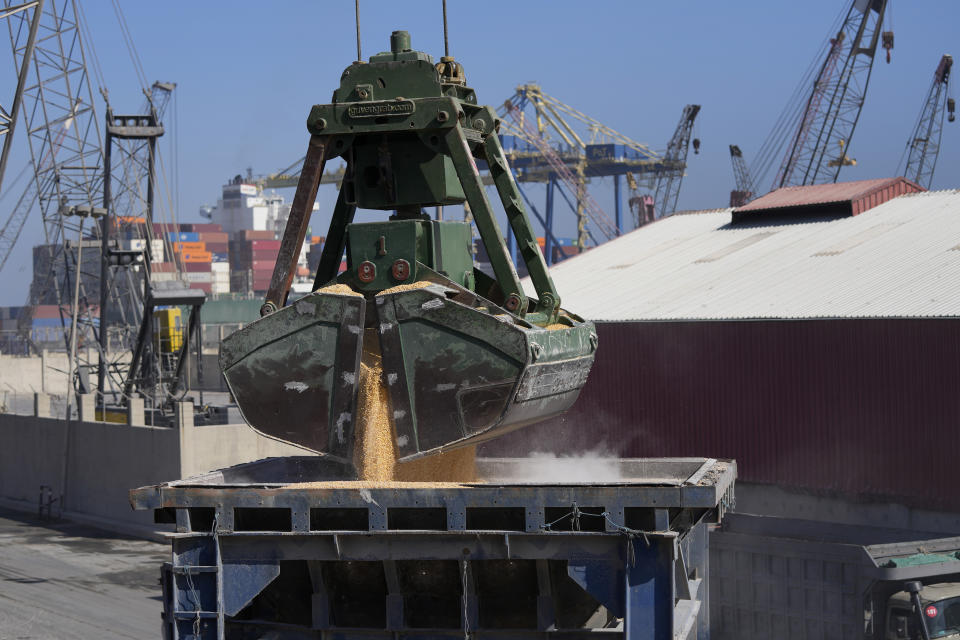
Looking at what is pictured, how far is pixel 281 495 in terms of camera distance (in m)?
8.20

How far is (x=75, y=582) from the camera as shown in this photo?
26.3 metres

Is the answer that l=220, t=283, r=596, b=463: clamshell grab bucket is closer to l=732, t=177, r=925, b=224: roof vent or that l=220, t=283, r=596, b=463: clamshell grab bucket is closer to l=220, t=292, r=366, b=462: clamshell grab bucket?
l=220, t=292, r=366, b=462: clamshell grab bucket

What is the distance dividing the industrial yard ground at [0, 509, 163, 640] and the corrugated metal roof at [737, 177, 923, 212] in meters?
18.7

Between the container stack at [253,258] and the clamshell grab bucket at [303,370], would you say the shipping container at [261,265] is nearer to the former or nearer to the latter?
the container stack at [253,258]

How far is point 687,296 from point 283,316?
19.4m

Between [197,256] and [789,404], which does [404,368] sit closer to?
[789,404]

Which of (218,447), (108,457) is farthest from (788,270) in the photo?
(108,457)

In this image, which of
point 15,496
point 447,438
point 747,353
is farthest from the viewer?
point 15,496

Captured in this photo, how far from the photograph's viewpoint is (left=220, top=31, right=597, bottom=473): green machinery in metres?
8.75

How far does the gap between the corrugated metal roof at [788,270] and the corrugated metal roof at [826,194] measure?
0.66m

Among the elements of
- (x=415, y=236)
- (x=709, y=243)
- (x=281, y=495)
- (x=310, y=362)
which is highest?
(x=709, y=243)

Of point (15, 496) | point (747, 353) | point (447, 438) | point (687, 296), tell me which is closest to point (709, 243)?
point (687, 296)

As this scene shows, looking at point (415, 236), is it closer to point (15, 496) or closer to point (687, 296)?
point (687, 296)

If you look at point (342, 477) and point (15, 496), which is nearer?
point (342, 477)
